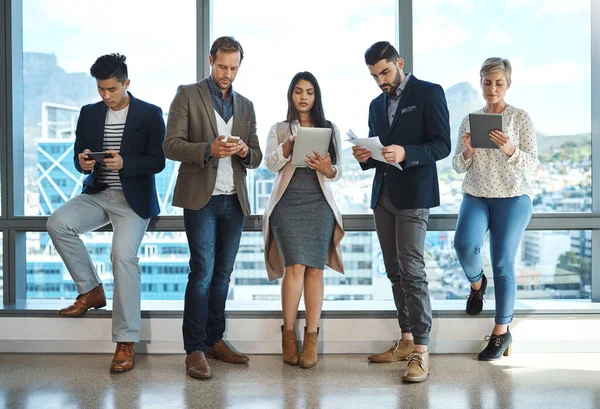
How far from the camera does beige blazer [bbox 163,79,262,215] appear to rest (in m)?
3.22

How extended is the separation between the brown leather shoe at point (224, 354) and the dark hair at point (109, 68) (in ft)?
5.13

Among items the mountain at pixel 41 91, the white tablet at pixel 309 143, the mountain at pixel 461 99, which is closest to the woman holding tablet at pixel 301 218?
the white tablet at pixel 309 143

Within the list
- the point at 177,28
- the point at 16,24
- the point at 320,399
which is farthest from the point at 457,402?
the point at 16,24

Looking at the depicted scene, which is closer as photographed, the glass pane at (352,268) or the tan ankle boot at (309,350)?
the tan ankle boot at (309,350)

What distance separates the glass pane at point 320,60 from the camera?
3918mm

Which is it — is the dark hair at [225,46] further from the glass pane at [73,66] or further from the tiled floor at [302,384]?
the tiled floor at [302,384]

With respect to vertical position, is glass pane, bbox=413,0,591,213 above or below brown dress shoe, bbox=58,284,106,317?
above

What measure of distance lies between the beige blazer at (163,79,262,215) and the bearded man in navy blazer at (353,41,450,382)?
641 millimetres

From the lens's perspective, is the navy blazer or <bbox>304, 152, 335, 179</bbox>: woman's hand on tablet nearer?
<bbox>304, 152, 335, 179</bbox>: woman's hand on tablet

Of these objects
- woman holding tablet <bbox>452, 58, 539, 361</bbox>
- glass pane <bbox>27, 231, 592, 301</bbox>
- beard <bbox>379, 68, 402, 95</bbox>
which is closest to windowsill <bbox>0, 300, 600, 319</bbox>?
glass pane <bbox>27, 231, 592, 301</bbox>

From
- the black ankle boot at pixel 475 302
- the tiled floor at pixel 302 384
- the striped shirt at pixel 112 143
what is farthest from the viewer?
the black ankle boot at pixel 475 302

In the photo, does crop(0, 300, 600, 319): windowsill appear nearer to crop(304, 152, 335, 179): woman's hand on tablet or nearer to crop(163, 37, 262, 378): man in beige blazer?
crop(163, 37, 262, 378): man in beige blazer

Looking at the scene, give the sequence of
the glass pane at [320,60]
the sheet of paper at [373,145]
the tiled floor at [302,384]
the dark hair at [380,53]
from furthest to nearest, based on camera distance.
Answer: the glass pane at [320,60] < the dark hair at [380,53] < the sheet of paper at [373,145] < the tiled floor at [302,384]

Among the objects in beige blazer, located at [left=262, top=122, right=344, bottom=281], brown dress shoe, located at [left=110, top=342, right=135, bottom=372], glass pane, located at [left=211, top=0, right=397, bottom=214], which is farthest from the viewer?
glass pane, located at [left=211, top=0, right=397, bottom=214]
